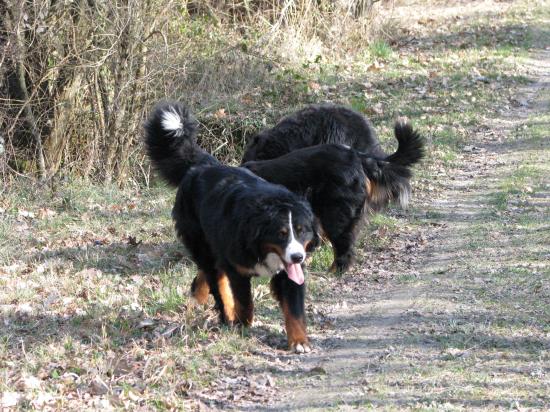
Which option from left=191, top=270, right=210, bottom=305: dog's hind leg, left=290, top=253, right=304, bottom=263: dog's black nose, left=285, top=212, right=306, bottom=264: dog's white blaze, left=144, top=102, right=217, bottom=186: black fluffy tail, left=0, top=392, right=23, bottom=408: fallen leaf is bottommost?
left=191, top=270, right=210, bottom=305: dog's hind leg

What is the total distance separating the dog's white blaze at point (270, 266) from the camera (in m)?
5.98

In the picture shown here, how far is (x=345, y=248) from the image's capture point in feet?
26.4

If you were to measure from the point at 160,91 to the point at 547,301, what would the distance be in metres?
7.54

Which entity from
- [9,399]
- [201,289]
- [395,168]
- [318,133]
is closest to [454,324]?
[201,289]

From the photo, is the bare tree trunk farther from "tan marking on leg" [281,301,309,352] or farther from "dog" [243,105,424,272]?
"tan marking on leg" [281,301,309,352]

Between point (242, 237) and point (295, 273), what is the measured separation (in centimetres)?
47

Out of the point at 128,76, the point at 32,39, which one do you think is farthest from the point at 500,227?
the point at 32,39

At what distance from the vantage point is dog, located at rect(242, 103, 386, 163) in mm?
9016

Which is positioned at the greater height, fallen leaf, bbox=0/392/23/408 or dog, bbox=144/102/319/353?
dog, bbox=144/102/319/353

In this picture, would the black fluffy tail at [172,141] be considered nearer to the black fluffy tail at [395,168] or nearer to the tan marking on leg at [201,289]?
the tan marking on leg at [201,289]

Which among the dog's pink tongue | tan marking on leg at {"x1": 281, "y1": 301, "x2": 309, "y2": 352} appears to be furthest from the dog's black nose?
tan marking on leg at {"x1": 281, "y1": 301, "x2": 309, "y2": 352}

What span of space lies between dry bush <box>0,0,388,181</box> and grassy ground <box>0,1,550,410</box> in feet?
3.21

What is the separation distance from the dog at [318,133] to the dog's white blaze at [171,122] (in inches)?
64.9

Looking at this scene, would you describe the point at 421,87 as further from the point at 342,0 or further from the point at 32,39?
the point at 32,39
